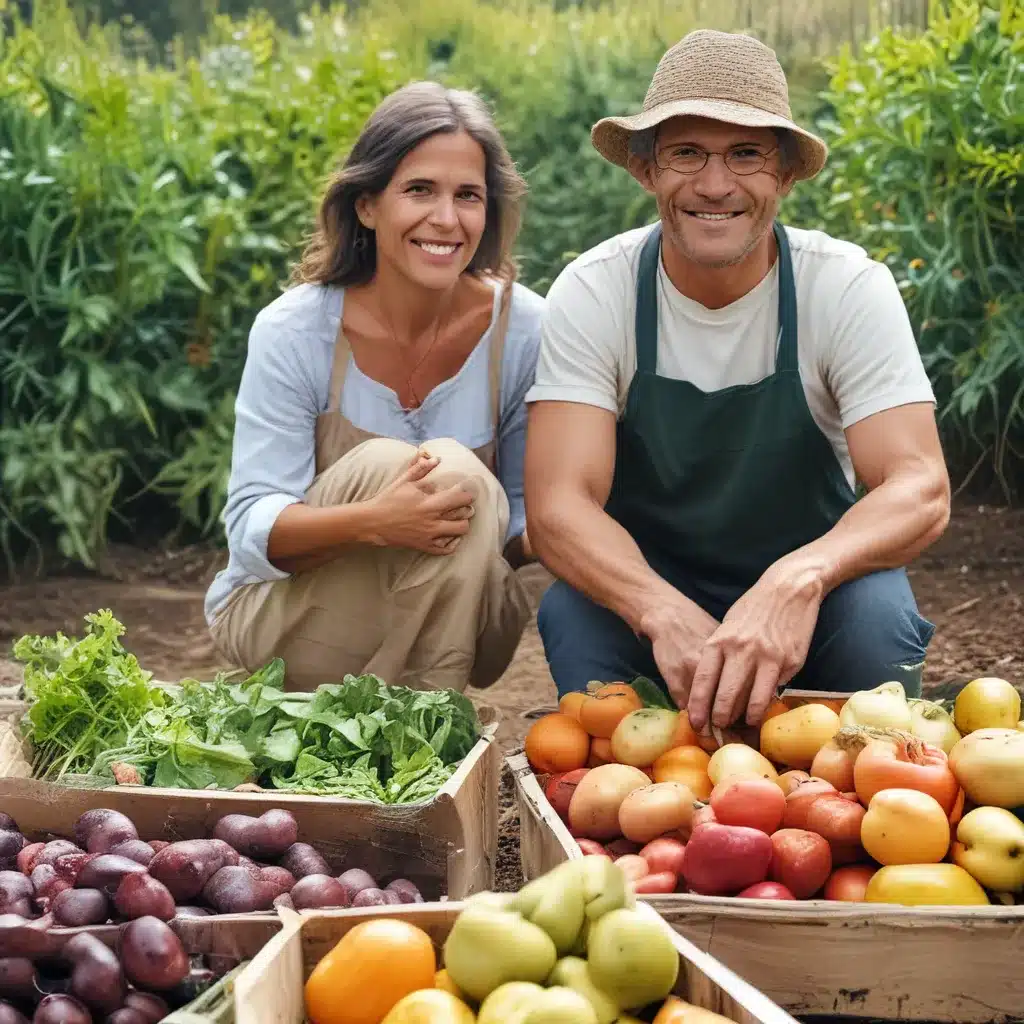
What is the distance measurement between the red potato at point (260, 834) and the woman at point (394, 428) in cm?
83

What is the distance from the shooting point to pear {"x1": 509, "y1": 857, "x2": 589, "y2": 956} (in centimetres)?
173

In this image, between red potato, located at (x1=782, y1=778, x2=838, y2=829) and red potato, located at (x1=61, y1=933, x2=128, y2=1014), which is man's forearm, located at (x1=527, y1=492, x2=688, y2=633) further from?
red potato, located at (x1=61, y1=933, x2=128, y2=1014)

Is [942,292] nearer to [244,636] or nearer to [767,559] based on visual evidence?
[767,559]

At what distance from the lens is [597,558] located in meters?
2.83

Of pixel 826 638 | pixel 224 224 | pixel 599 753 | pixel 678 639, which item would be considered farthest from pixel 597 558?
pixel 224 224

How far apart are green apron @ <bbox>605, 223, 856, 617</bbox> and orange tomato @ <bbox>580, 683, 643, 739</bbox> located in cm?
58

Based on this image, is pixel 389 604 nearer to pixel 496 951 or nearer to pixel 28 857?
pixel 28 857

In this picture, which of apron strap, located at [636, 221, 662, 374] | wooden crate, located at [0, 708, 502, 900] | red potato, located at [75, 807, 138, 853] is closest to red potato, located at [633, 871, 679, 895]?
wooden crate, located at [0, 708, 502, 900]

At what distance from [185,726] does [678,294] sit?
1.31 m

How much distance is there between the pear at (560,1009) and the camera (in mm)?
1575

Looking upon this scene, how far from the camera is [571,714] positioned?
2.68 m

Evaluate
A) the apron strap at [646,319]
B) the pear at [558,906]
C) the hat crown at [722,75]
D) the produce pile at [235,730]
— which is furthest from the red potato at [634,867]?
the hat crown at [722,75]

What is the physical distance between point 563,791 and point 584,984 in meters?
0.81

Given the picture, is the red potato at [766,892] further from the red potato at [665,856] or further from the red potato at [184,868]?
the red potato at [184,868]
